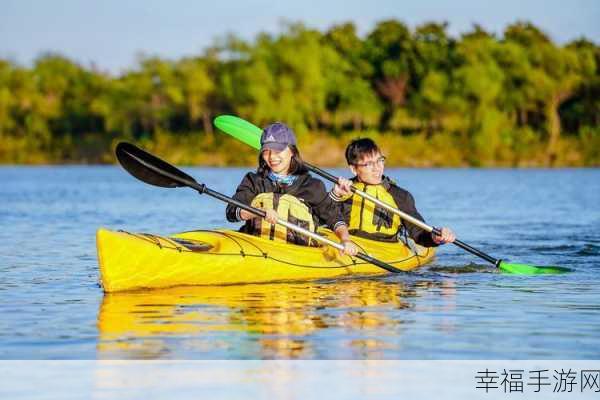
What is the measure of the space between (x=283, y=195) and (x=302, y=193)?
0.66 ft

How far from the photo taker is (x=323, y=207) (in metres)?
10.4

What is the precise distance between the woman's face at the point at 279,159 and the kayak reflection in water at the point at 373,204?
2.95ft

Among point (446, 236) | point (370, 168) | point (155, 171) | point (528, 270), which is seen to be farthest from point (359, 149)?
point (528, 270)

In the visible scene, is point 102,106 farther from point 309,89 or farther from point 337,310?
point 337,310

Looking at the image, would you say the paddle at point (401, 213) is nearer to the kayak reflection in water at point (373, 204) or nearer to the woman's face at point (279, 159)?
the kayak reflection in water at point (373, 204)

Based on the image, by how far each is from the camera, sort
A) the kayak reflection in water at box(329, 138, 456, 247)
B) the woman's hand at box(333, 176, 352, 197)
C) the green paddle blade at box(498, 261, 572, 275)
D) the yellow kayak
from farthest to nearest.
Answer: the green paddle blade at box(498, 261, 572, 275), the kayak reflection in water at box(329, 138, 456, 247), the woman's hand at box(333, 176, 352, 197), the yellow kayak

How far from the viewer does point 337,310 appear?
874cm

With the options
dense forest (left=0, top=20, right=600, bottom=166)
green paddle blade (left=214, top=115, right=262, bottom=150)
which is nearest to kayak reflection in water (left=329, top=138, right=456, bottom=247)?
green paddle blade (left=214, top=115, right=262, bottom=150)

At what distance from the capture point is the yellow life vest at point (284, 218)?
33.2 feet

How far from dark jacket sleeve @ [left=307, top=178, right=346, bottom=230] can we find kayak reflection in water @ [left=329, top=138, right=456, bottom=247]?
0.45 meters

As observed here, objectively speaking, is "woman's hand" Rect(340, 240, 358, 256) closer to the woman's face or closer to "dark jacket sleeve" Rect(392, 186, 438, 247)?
the woman's face

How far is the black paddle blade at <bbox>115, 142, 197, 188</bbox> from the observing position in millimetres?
10180

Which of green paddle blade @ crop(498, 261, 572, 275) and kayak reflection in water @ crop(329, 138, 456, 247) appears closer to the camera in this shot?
kayak reflection in water @ crop(329, 138, 456, 247)
